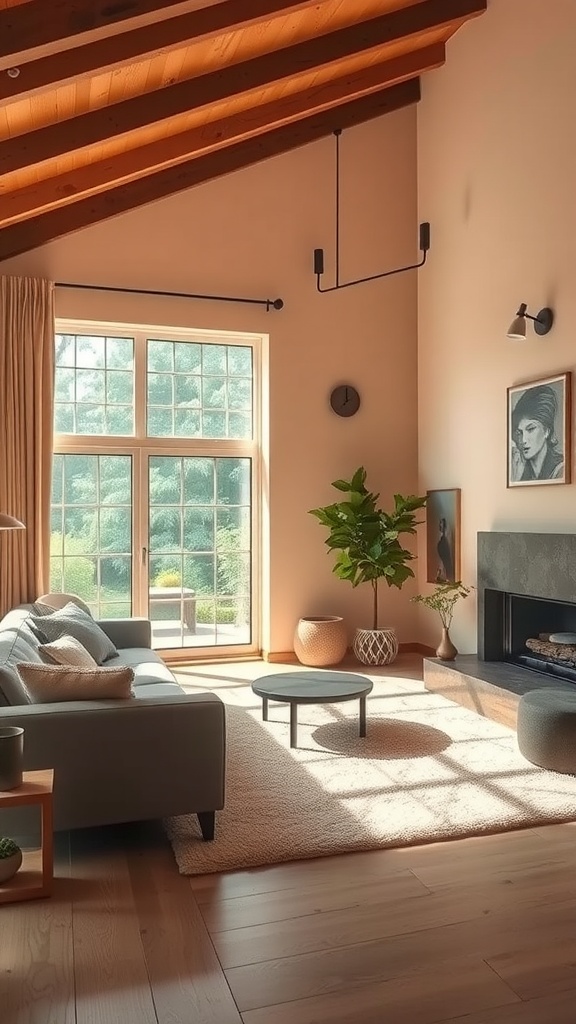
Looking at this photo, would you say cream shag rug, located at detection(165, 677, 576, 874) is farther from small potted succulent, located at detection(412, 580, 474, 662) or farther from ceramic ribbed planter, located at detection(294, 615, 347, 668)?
ceramic ribbed planter, located at detection(294, 615, 347, 668)

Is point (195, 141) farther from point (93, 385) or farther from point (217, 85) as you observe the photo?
point (93, 385)

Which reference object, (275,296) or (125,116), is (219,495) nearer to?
(275,296)

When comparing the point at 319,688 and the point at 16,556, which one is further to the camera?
the point at 16,556

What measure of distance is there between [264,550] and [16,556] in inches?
77.5

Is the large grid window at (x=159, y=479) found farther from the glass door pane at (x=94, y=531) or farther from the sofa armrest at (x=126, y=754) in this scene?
the sofa armrest at (x=126, y=754)

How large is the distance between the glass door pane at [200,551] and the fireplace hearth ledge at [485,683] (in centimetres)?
182

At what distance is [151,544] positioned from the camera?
6.12 meters

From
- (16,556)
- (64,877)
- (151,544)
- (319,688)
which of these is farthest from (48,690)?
(151,544)

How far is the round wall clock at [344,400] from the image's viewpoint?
21.1ft

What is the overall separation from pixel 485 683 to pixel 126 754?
8.49 feet

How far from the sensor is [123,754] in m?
2.78

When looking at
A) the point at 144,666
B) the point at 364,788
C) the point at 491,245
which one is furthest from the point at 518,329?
the point at 144,666

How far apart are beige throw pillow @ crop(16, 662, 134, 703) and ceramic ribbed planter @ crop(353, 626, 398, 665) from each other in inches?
136

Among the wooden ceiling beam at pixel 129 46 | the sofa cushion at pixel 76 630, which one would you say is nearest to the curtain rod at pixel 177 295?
the wooden ceiling beam at pixel 129 46
